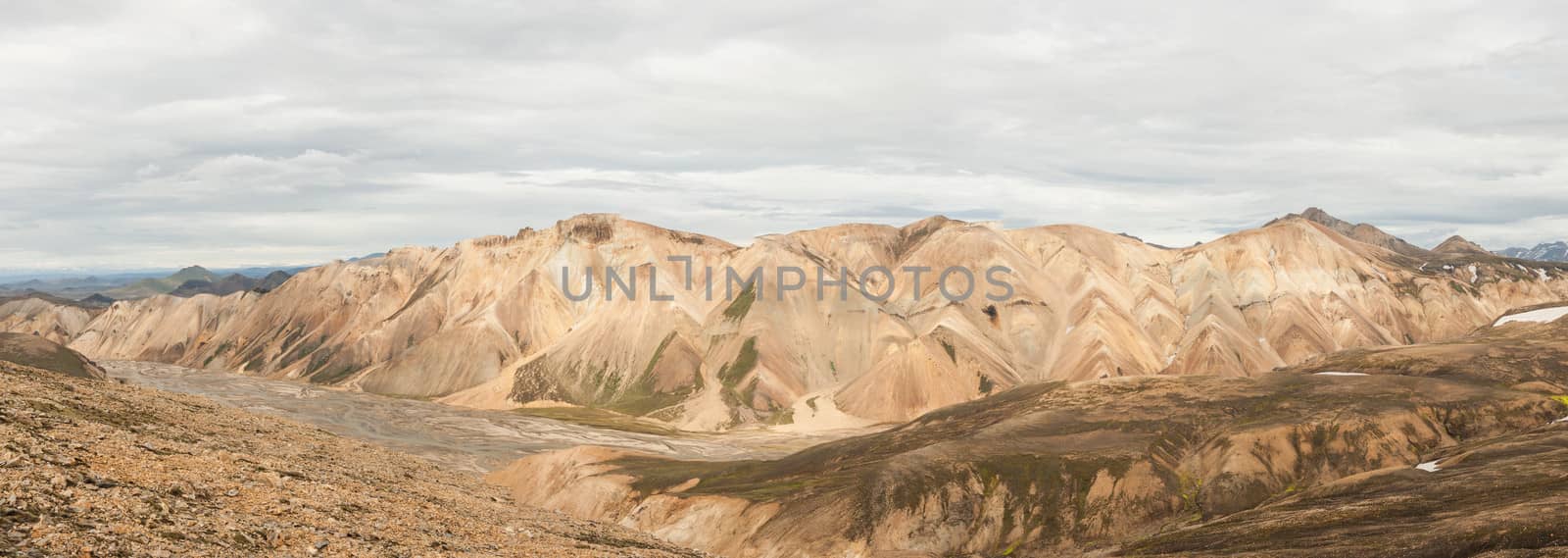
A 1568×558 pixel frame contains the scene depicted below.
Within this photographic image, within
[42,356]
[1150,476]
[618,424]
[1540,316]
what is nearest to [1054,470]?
[1150,476]

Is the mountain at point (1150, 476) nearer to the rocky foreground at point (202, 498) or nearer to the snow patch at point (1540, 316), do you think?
the rocky foreground at point (202, 498)

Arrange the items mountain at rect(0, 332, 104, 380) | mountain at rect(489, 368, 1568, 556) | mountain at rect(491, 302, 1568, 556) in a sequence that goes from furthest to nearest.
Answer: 1. mountain at rect(0, 332, 104, 380)
2. mountain at rect(489, 368, 1568, 556)
3. mountain at rect(491, 302, 1568, 556)

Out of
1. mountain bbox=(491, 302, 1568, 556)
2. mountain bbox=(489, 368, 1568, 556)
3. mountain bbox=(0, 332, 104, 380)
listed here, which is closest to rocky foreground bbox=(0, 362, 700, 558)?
mountain bbox=(489, 368, 1568, 556)

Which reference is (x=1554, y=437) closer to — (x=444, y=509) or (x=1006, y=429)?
(x=1006, y=429)

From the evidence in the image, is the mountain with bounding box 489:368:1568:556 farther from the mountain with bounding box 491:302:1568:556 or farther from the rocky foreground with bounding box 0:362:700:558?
the rocky foreground with bounding box 0:362:700:558

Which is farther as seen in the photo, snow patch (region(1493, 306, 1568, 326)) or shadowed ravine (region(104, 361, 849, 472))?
snow patch (region(1493, 306, 1568, 326))

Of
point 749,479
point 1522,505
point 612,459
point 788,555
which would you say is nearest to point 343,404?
point 612,459

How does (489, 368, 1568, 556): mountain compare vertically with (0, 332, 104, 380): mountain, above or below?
below
